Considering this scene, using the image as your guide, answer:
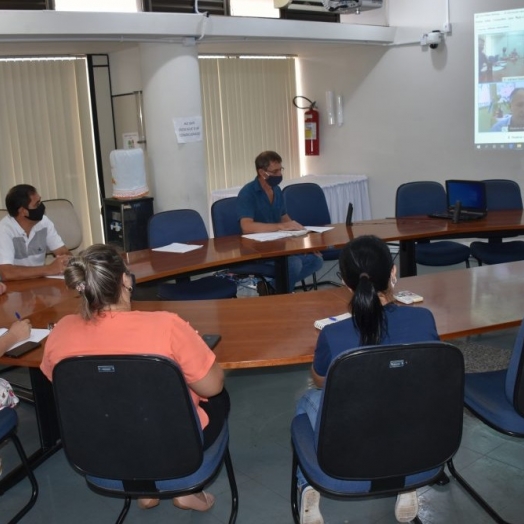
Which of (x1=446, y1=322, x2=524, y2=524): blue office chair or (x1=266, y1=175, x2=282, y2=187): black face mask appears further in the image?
(x1=266, y1=175, x2=282, y2=187): black face mask

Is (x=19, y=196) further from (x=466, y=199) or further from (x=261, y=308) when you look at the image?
(x=466, y=199)

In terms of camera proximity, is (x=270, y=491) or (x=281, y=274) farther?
(x=281, y=274)

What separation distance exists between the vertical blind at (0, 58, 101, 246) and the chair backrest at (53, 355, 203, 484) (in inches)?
173

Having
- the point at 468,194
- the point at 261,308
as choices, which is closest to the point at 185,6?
the point at 468,194

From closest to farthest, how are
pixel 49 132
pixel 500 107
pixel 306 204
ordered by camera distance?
1. pixel 306 204
2. pixel 49 132
3. pixel 500 107

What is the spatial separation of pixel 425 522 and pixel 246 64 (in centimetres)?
595

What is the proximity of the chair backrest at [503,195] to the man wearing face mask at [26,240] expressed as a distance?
336cm

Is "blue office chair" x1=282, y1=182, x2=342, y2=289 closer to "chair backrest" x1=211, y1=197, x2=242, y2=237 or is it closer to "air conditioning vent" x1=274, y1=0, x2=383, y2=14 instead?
"chair backrest" x1=211, y1=197, x2=242, y2=237

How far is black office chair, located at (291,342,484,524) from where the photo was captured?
185cm

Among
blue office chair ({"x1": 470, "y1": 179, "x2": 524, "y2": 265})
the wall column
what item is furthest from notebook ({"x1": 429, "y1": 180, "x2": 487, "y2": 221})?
the wall column

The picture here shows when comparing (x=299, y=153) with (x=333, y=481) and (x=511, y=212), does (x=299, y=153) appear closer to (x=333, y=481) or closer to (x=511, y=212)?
(x=511, y=212)

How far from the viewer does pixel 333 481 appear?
204 centimetres

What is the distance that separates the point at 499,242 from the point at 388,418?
368 centimetres

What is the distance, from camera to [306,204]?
212 inches
